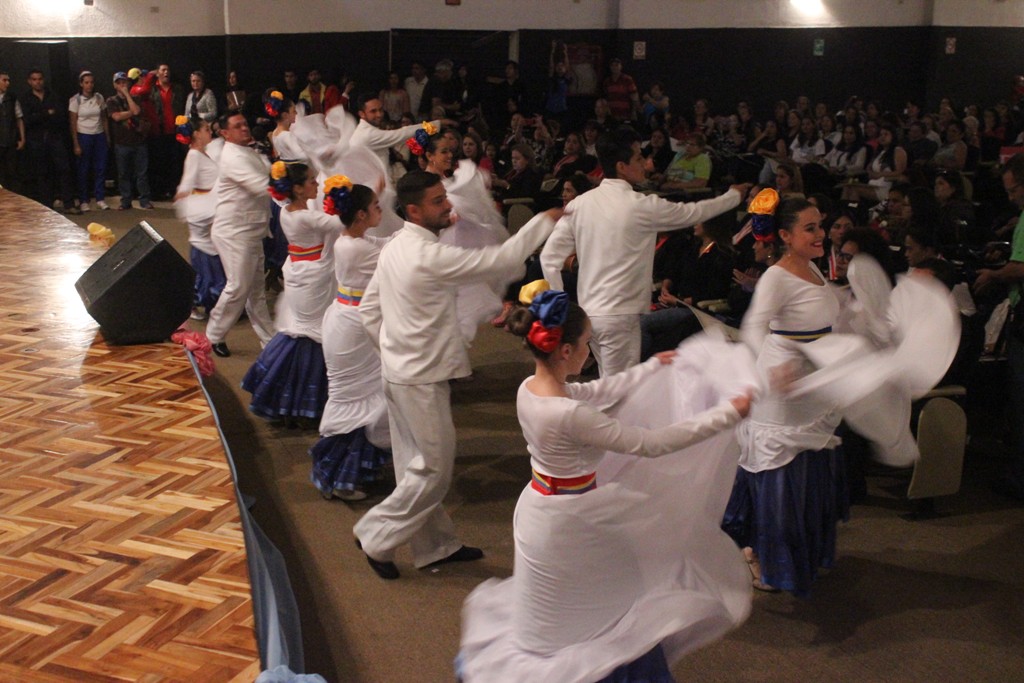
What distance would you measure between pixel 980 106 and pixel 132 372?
13.9 m

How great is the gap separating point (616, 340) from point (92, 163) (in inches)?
398

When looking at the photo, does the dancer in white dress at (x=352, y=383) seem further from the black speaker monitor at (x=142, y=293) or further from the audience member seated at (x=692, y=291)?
the audience member seated at (x=692, y=291)

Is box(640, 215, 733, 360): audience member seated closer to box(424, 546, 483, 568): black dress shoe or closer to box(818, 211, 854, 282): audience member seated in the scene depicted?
box(818, 211, 854, 282): audience member seated

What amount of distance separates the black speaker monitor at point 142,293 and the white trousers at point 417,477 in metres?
1.95

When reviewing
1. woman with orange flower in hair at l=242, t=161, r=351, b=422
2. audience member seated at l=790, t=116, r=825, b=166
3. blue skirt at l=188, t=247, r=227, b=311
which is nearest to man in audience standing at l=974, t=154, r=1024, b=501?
woman with orange flower in hair at l=242, t=161, r=351, b=422

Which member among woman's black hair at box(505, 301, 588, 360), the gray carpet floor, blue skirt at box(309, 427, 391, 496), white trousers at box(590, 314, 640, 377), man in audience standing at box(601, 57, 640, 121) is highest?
man in audience standing at box(601, 57, 640, 121)

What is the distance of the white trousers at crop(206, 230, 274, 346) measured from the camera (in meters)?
7.09

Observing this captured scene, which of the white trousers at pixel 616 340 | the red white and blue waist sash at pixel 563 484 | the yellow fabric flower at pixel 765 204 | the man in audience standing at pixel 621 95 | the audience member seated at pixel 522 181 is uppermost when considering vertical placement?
the man in audience standing at pixel 621 95

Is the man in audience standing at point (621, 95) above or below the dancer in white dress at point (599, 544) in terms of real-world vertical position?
above

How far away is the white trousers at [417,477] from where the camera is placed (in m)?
4.15

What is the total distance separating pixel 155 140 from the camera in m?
Result: 13.8

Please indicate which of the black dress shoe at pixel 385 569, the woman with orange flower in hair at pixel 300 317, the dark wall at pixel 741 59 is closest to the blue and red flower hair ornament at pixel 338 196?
the woman with orange flower in hair at pixel 300 317

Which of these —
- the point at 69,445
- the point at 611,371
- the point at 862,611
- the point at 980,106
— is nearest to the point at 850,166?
the point at 980,106

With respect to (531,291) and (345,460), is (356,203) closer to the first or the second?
(345,460)
